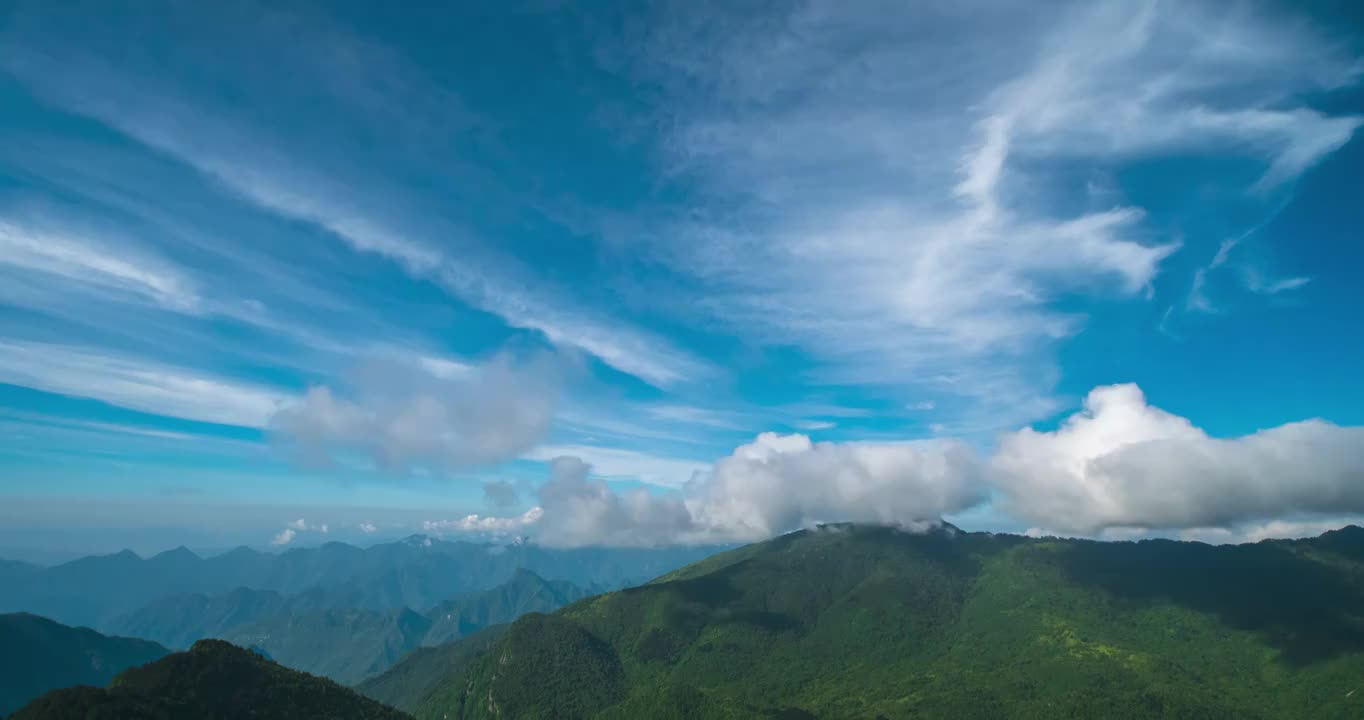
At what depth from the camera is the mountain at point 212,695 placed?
338ft

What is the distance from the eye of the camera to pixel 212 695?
128750 mm

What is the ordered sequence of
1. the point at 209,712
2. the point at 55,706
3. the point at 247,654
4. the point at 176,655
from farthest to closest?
the point at 247,654 → the point at 176,655 → the point at 209,712 → the point at 55,706

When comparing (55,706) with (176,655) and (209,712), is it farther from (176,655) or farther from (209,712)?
(176,655)

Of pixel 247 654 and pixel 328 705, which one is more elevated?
pixel 247 654

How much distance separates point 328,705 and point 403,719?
765 inches

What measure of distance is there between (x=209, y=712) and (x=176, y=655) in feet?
67.1

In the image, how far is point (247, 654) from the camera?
479 feet

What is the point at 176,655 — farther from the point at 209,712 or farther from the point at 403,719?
the point at 403,719

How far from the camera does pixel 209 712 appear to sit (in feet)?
406

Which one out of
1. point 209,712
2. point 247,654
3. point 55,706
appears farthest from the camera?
point 247,654

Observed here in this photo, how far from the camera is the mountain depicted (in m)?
103

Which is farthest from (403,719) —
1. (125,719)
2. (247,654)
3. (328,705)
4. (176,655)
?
(125,719)

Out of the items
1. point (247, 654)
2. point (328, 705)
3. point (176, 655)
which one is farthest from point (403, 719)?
A: point (176, 655)

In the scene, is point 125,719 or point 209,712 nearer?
point 125,719
